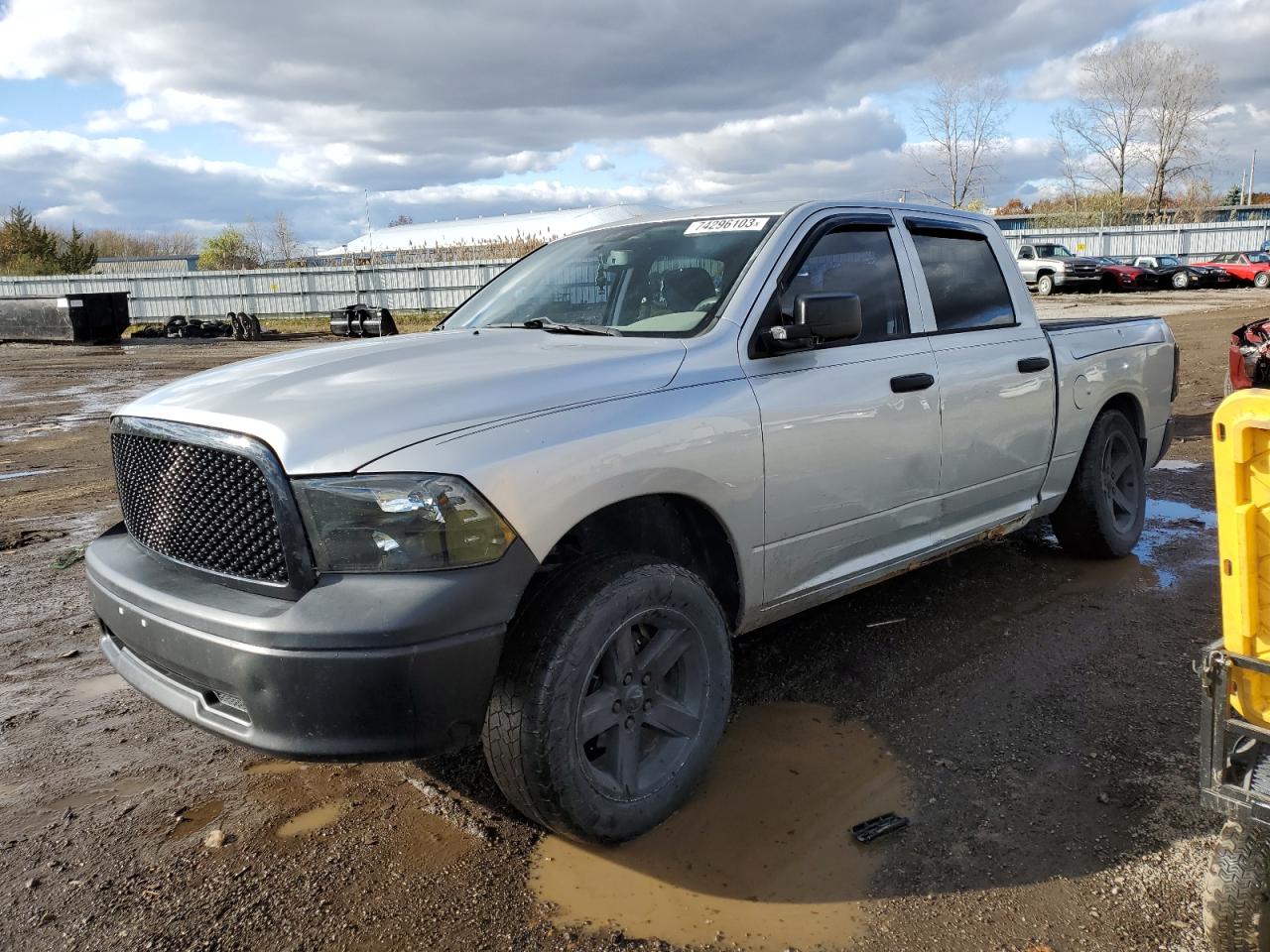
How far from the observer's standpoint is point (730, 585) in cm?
332

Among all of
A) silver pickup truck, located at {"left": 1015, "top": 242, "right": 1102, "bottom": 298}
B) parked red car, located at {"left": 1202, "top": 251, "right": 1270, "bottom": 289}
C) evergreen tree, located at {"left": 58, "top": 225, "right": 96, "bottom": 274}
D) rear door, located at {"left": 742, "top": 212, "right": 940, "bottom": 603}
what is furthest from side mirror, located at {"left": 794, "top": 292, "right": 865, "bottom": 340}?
evergreen tree, located at {"left": 58, "top": 225, "right": 96, "bottom": 274}

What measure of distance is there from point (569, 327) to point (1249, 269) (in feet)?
130

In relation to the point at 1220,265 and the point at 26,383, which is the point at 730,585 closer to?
the point at 26,383

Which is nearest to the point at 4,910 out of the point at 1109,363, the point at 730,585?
the point at 730,585

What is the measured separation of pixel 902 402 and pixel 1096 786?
1497 mm

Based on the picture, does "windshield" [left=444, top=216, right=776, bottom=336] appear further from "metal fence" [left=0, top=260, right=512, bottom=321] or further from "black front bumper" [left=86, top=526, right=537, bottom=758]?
"metal fence" [left=0, top=260, right=512, bottom=321]

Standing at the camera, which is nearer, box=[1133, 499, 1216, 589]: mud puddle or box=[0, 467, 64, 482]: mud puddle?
box=[1133, 499, 1216, 589]: mud puddle

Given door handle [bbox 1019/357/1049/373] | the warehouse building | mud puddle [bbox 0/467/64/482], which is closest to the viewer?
door handle [bbox 1019/357/1049/373]

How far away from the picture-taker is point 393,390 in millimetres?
2746

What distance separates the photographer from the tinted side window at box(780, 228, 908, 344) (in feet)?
12.2

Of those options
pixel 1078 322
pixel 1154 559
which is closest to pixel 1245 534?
A: pixel 1078 322

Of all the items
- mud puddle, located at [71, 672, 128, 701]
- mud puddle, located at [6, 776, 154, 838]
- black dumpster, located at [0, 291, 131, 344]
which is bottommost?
mud puddle, located at [6, 776, 154, 838]

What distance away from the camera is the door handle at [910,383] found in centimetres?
374

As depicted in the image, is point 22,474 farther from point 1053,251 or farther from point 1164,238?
point 1164,238
